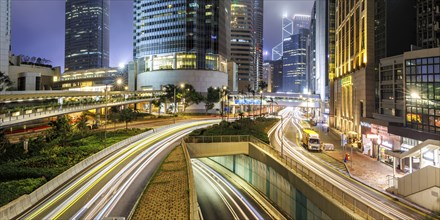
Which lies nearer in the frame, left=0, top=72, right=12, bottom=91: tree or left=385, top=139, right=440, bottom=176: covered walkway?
left=385, top=139, right=440, bottom=176: covered walkway

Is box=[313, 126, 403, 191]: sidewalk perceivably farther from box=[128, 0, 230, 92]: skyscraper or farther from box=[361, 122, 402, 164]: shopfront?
box=[128, 0, 230, 92]: skyscraper

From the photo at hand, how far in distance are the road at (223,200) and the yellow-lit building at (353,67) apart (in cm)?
3352

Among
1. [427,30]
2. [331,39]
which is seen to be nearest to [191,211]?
[427,30]

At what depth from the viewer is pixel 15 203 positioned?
18312mm

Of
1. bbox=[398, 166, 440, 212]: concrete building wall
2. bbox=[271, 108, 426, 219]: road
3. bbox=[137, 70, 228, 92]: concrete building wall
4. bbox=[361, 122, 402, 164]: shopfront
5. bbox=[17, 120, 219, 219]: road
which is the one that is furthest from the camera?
bbox=[137, 70, 228, 92]: concrete building wall

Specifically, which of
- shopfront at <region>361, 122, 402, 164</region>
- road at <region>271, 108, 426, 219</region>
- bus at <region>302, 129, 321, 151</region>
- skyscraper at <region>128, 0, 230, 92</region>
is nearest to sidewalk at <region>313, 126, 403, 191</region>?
shopfront at <region>361, 122, 402, 164</region>

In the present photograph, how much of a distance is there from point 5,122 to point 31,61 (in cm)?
11263

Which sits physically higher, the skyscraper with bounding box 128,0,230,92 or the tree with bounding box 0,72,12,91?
the skyscraper with bounding box 128,0,230,92

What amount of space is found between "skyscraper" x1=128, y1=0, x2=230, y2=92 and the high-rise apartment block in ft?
274

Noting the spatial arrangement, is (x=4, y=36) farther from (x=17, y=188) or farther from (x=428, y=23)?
(x=428, y=23)

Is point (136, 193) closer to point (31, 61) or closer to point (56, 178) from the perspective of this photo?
point (56, 178)

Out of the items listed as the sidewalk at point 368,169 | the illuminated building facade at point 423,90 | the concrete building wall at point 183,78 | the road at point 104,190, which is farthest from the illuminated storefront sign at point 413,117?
the concrete building wall at point 183,78

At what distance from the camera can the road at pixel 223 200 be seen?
1177 inches

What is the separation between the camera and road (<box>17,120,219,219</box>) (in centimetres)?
1812
